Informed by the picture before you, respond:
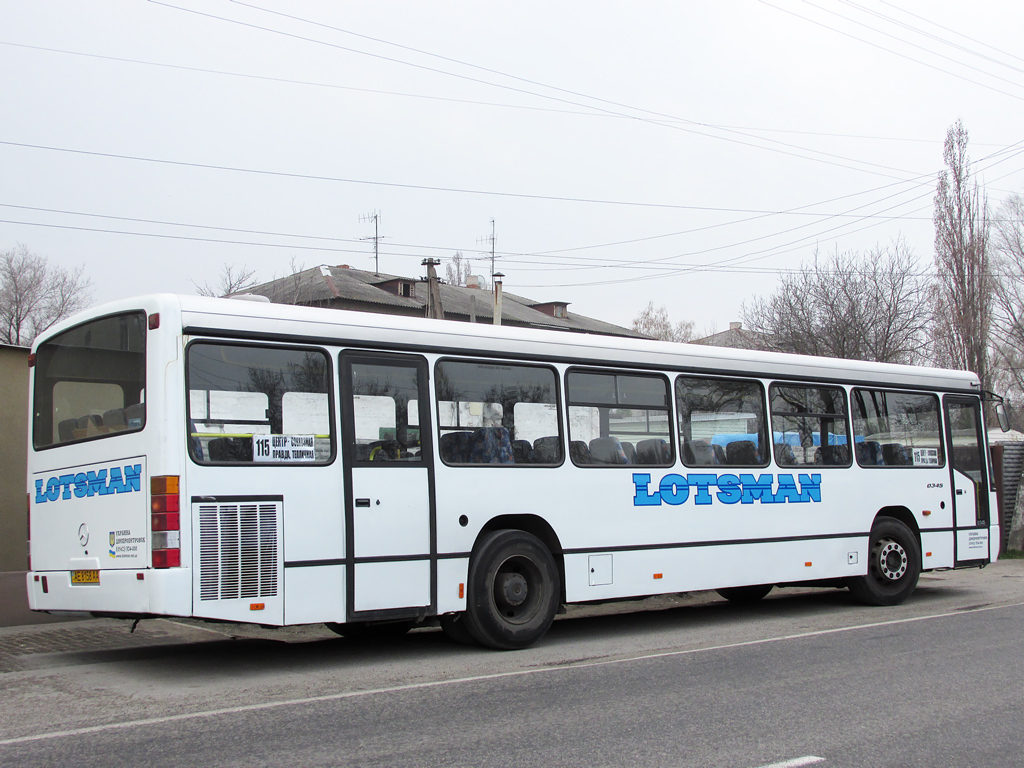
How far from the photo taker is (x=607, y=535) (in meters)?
9.54

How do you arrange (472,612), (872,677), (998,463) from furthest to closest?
(998,463) < (472,612) < (872,677)

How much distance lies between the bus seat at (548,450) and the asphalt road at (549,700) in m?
1.75

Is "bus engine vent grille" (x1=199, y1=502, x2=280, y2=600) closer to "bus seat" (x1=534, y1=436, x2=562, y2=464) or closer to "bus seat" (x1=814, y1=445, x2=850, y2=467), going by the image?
"bus seat" (x1=534, y1=436, x2=562, y2=464)

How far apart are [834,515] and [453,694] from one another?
6.39 m

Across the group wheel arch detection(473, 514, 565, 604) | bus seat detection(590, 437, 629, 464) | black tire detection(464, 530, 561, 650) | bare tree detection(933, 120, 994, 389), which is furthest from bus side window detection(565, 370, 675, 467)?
bare tree detection(933, 120, 994, 389)

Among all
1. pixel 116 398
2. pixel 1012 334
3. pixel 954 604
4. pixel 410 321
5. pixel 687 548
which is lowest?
pixel 954 604

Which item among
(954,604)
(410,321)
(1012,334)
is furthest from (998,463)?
(1012,334)

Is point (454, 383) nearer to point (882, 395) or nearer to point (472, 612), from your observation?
point (472, 612)

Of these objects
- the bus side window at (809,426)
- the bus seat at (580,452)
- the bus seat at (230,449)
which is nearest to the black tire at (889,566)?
the bus side window at (809,426)

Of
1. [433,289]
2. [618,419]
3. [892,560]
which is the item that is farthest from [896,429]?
[433,289]

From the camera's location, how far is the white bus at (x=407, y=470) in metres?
7.38

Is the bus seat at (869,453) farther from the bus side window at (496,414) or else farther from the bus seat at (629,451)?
the bus side window at (496,414)

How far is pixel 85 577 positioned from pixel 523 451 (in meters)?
3.82

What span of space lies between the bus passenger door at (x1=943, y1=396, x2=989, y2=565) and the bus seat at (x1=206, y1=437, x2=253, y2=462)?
9.48 m
